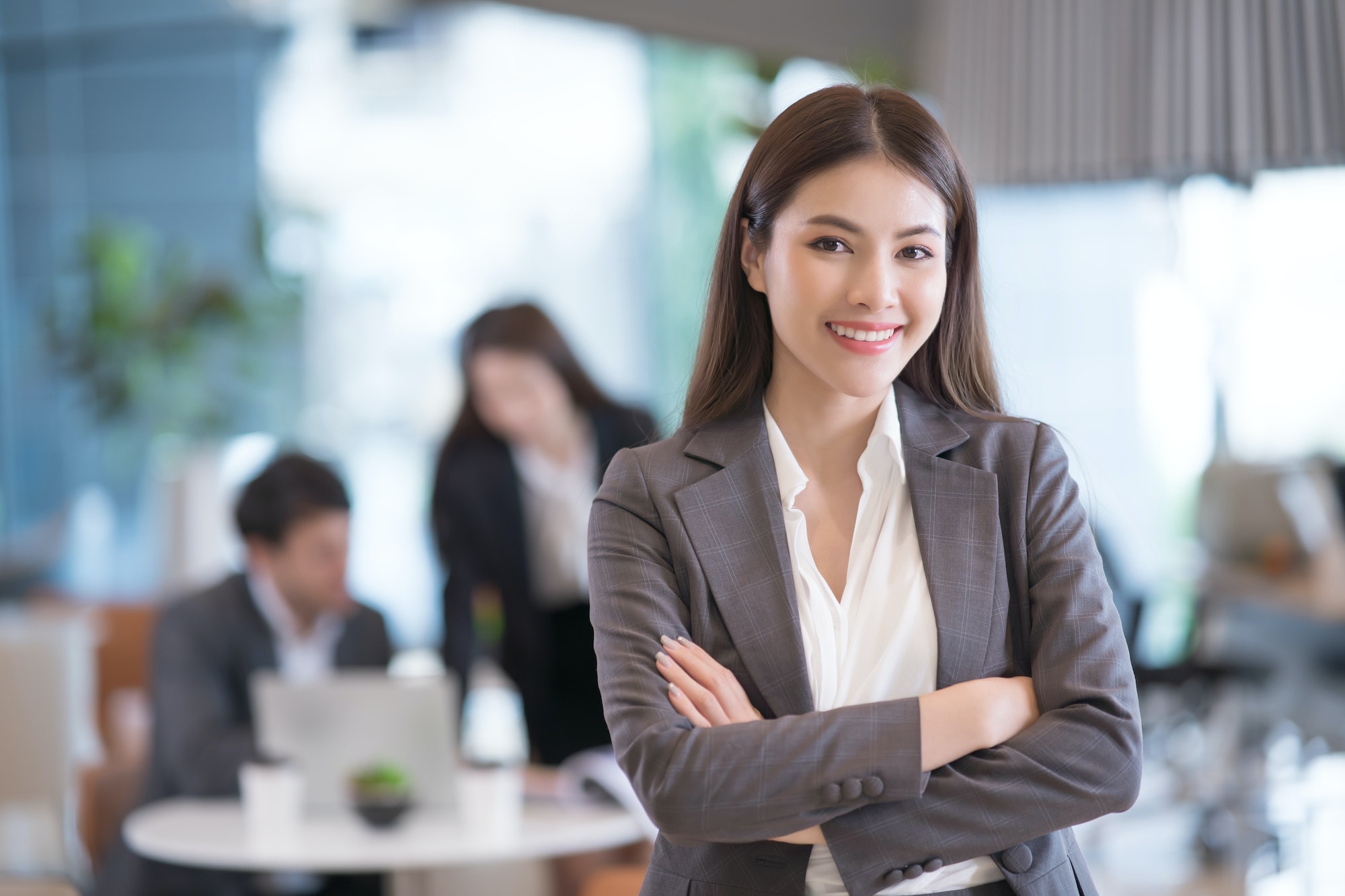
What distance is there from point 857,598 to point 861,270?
1.27 ft

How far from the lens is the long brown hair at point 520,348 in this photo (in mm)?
3834

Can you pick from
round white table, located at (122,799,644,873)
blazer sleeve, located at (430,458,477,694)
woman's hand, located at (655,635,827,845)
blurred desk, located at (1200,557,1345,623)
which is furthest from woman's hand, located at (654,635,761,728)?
blurred desk, located at (1200,557,1345,623)

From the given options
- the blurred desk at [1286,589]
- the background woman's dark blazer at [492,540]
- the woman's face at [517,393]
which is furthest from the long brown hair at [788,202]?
the blurred desk at [1286,589]

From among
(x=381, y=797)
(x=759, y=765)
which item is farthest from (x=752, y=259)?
(x=381, y=797)

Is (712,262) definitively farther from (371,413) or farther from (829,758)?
(371,413)

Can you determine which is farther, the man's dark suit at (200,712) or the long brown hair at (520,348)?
the long brown hair at (520,348)

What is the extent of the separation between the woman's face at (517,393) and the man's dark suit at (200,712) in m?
0.84

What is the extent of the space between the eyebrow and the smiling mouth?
11 cm

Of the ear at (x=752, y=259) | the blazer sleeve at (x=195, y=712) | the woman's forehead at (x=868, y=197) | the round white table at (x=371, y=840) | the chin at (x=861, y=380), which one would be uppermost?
the woman's forehead at (x=868, y=197)

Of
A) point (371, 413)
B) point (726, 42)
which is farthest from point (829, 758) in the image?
point (371, 413)

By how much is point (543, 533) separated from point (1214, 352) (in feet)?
13.9

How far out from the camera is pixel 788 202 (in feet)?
5.28

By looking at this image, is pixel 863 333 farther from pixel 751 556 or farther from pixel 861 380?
pixel 751 556

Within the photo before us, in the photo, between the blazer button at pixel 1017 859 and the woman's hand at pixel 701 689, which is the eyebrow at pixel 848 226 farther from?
the blazer button at pixel 1017 859
